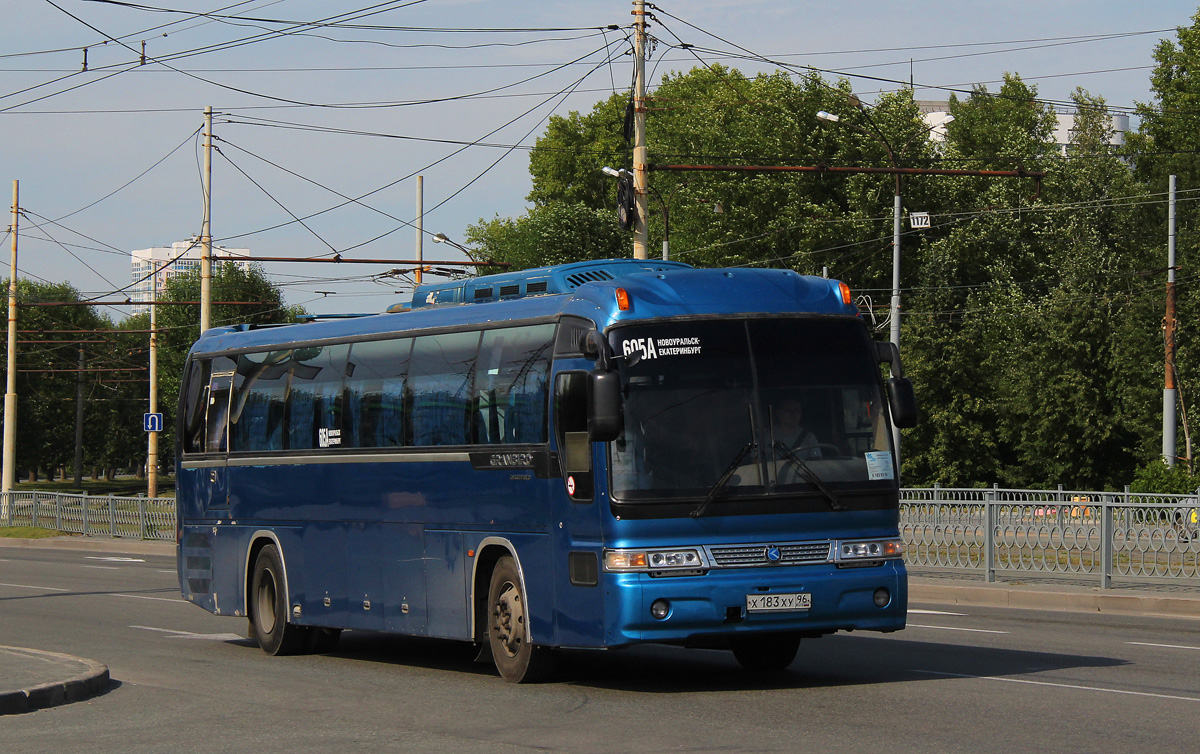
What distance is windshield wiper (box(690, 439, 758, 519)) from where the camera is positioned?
35.9 feet

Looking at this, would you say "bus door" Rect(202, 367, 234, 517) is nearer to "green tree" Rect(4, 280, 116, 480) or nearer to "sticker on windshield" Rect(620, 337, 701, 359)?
"sticker on windshield" Rect(620, 337, 701, 359)

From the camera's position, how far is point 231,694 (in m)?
11.8

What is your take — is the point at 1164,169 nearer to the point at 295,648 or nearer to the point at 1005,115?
the point at 1005,115

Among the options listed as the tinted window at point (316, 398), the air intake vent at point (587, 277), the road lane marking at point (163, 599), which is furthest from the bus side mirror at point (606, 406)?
the road lane marking at point (163, 599)

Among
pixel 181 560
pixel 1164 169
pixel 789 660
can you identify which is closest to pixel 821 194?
pixel 1164 169

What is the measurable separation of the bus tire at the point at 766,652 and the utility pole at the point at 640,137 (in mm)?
14938

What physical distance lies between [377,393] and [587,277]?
2.30 m

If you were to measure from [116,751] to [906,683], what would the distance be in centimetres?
548

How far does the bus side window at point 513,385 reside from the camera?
12.0m

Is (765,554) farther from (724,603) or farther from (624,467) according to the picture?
(624,467)

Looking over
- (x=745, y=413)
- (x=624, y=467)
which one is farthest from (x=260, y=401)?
(x=745, y=413)

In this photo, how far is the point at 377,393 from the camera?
45.9 ft

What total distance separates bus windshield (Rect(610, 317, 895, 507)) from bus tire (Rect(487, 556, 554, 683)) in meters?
1.56

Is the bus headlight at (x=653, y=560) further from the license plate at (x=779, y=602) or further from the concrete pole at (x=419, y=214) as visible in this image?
the concrete pole at (x=419, y=214)
